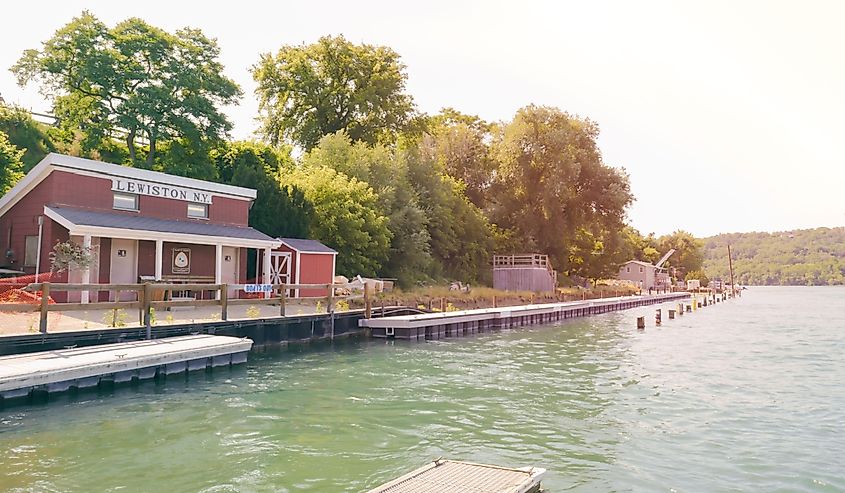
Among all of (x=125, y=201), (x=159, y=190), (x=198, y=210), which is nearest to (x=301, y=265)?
(x=198, y=210)

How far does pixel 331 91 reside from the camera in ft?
159

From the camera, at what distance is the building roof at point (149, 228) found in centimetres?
1962

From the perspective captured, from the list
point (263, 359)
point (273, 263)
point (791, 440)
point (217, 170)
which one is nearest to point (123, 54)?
point (217, 170)

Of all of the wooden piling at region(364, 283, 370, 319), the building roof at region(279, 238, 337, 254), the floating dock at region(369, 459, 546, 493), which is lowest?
the floating dock at region(369, 459, 546, 493)

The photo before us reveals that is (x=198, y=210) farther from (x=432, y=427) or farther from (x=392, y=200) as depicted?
(x=432, y=427)

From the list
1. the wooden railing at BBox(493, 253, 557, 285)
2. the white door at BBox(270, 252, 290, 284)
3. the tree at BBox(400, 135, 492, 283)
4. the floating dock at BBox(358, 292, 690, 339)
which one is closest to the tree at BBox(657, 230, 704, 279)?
the wooden railing at BBox(493, 253, 557, 285)

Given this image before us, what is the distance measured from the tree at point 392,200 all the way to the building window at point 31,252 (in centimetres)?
1693

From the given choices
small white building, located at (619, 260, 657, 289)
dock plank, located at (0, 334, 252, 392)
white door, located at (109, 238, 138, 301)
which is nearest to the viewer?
dock plank, located at (0, 334, 252, 392)

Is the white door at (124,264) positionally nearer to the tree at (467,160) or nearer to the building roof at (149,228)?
the building roof at (149,228)

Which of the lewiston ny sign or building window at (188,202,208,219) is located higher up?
the lewiston ny sign

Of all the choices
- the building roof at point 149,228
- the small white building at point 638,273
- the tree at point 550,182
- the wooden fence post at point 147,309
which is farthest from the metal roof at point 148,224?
the small white building at point 638,273

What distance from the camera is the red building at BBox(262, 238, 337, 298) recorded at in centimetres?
2715

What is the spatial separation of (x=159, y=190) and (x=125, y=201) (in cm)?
128

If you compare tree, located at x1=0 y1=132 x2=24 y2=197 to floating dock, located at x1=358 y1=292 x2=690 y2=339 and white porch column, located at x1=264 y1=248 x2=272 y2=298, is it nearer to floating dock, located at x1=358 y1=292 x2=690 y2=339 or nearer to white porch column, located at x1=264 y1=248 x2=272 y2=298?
white porch column, located at x1=264 y1=248 x2=272 y2=298
